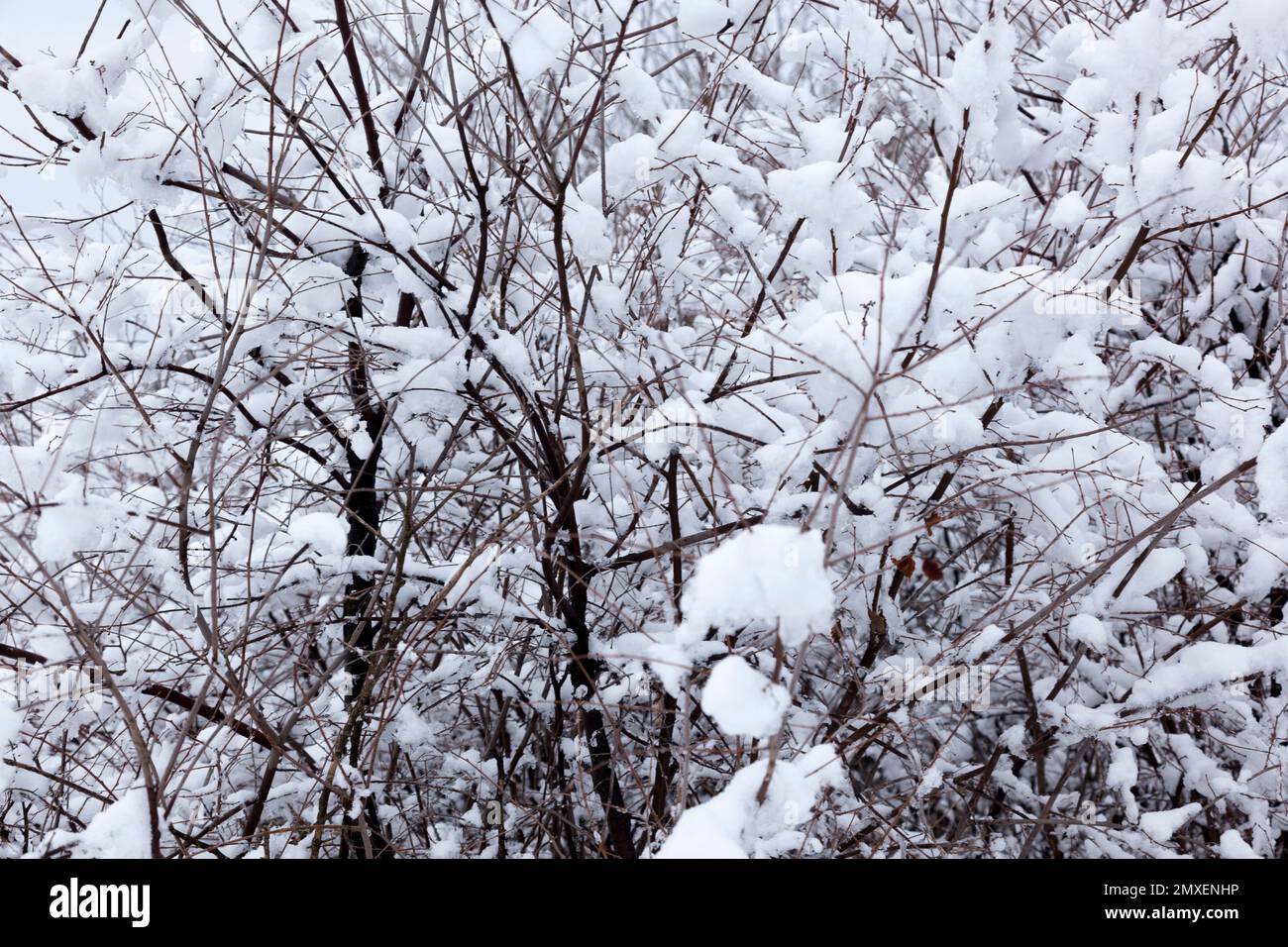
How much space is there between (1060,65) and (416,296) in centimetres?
193

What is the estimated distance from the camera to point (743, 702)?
107 centimetres

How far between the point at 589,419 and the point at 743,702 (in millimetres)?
1161

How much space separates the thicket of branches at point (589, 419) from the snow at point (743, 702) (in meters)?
0.52

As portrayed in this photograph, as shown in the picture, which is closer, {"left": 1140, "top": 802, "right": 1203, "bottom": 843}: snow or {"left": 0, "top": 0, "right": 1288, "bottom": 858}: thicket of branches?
{"left": 0, "top": 0, "right": 1288, "bottom": 858}: thicket of branches

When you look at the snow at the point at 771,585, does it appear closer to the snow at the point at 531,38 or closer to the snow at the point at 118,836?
the snow at the point at 118,836

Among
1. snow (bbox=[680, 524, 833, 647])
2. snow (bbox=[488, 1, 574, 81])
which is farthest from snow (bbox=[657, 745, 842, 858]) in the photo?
snow (bbox=[488, 1, 574, 81])

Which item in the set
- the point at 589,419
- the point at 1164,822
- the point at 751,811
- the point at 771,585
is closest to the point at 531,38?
the point at 589,419

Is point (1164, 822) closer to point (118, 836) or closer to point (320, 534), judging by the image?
point (320, 534)

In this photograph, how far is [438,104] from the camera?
2.42 m

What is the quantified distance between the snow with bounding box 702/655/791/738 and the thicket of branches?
516mm

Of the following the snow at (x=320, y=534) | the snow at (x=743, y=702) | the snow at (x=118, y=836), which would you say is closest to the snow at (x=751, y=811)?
the snow at (x=743, y=702)

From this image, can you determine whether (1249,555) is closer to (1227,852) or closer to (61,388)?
(1227,852)

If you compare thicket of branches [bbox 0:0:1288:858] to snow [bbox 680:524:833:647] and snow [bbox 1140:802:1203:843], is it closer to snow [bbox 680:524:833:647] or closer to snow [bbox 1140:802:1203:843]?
snow [bbox 1140:802:1203:843]

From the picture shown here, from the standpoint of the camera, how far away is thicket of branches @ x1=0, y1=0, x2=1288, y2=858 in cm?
180
